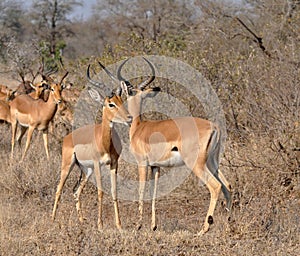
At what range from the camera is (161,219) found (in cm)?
702

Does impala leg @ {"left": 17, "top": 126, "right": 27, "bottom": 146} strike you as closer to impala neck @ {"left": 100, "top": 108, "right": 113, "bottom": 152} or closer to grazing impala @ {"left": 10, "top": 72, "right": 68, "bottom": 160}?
grazing impala @ {"left": 10, "top": 72, "right": 68, "bottom": 160}

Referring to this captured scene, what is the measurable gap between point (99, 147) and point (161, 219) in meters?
1.08

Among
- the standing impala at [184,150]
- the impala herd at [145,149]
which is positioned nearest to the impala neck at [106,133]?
the impala herd at [145,149]

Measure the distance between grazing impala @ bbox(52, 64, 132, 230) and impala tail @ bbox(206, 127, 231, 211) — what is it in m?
0.97

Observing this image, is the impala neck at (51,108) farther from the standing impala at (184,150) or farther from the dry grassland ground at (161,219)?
the standing impala at (184,150)

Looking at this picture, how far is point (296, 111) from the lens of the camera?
7.10 meters

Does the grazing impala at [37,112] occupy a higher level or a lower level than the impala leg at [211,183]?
lower

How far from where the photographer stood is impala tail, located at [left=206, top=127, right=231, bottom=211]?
668cm

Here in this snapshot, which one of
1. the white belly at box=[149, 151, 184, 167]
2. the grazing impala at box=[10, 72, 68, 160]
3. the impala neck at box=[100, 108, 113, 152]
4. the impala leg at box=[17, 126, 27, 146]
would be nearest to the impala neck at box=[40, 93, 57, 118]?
the grazing impala at box=[10, 72, 68, 160]

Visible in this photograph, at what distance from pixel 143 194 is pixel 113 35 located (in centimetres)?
2737

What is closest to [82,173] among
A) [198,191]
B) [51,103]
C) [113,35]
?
[198,191]

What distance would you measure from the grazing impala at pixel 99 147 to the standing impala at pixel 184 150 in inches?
15.8

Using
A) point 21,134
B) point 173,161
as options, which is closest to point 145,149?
point 173,161

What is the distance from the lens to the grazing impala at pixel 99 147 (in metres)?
6.95
